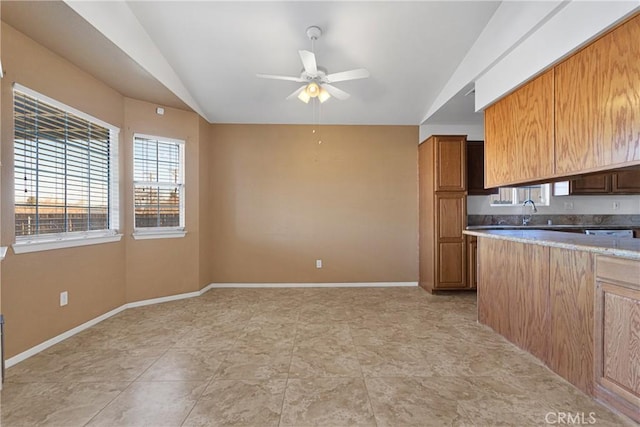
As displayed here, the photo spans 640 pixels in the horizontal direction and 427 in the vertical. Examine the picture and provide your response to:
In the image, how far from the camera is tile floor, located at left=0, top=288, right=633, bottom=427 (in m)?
1.63

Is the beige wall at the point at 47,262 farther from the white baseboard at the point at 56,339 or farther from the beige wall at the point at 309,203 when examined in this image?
the beige wall at the point at 309,203

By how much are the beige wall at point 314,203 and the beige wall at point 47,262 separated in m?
1.52

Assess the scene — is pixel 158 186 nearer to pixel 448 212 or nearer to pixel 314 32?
pixel 314 32

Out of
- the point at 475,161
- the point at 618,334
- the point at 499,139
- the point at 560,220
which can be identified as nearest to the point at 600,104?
the point at 499,139

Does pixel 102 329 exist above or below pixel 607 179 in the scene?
below

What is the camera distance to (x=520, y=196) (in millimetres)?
4516

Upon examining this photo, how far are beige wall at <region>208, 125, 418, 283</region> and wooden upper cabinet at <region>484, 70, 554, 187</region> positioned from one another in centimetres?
173

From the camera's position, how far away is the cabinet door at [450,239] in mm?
3977

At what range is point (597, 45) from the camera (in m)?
1.76

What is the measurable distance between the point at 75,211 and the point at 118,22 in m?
1.80

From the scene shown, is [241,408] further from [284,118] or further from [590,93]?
[284,118]

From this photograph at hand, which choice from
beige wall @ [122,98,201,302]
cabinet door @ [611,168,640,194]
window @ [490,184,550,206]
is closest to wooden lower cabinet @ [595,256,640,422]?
window @ [490,184,550,206]

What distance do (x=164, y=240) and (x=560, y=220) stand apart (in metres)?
5.85

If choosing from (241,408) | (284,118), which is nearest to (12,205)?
(241,408)
